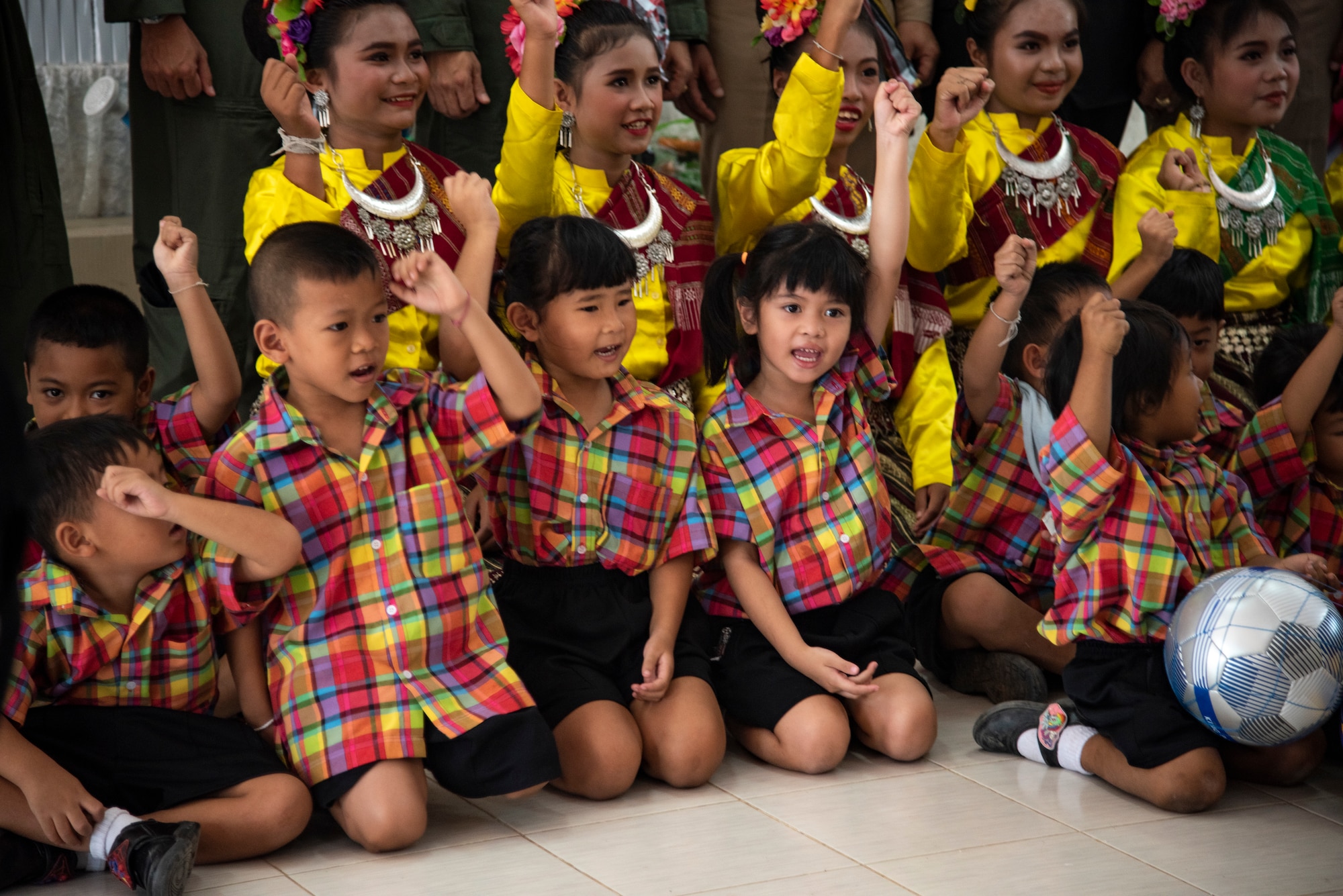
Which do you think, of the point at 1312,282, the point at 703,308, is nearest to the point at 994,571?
the point at 703,308

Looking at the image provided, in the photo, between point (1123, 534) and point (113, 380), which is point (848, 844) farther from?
point (113, 380)

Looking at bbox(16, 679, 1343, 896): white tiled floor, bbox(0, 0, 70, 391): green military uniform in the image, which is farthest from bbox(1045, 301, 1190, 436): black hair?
bbox(0, 0, 70, 391): green military uniform

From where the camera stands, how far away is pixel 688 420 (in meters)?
2.46

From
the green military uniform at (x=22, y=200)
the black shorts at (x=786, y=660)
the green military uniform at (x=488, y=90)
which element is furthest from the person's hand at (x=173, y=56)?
the black shorts at (x=786, y=660)

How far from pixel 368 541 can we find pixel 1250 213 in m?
2.29

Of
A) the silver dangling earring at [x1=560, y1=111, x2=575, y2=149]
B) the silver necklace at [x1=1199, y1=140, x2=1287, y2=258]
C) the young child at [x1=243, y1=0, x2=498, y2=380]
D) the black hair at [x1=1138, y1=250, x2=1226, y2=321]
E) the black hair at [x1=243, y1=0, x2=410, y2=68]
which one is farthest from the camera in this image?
the silver necklace at [x1=1199, y1=140, x2=1287, y2=258]

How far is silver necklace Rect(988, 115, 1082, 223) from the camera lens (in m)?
3.10

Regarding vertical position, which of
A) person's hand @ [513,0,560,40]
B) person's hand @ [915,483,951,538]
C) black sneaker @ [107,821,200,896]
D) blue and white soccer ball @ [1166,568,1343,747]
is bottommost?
black sneaker @ [107,821,200,896]

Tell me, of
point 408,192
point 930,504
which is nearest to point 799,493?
point 930,504

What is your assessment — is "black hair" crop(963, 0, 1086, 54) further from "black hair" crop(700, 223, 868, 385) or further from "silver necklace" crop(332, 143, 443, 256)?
"silver necklace" crop(332, 143, 443, 256)

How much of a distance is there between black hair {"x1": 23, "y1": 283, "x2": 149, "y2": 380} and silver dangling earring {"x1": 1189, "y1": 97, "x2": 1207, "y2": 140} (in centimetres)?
244

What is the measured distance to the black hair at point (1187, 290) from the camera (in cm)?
286

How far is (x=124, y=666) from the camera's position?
6.54ft

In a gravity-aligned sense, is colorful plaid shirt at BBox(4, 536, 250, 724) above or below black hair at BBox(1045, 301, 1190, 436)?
below
